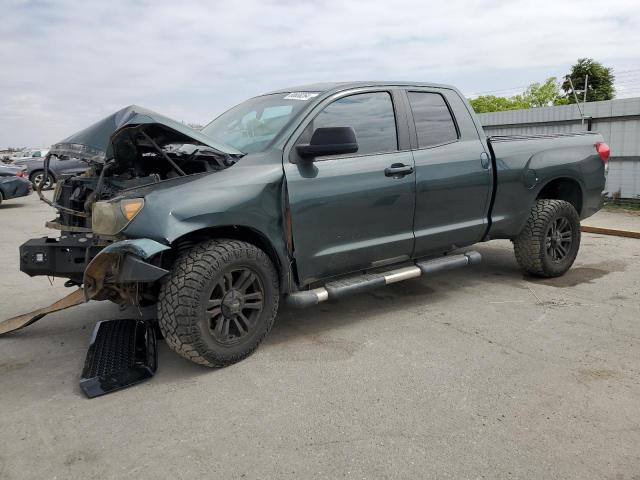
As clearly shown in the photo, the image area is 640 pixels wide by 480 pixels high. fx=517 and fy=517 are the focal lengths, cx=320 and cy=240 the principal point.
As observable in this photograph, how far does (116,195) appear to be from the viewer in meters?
3.36

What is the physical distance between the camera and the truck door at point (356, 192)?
142 inches

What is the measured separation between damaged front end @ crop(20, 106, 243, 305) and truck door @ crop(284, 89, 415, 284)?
22.7 inches

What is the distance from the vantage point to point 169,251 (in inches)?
132

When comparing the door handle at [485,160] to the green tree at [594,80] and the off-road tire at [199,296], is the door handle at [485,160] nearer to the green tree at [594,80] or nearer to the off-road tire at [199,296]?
the off-road tire at [199,296]

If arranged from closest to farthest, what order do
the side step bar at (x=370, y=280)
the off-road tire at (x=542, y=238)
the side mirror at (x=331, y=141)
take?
the side mirror at (x=331, y=141)
the side step bar at (x=370, y=280)
the off-road tire at (x=542, y=238)

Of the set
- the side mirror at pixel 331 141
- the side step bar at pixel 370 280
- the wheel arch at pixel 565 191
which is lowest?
the side step bar at pixel 370 280

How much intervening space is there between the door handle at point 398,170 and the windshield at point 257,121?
804mm

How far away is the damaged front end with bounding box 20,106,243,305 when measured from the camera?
10.2 feet

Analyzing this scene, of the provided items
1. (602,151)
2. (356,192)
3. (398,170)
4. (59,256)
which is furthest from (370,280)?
(602,151)

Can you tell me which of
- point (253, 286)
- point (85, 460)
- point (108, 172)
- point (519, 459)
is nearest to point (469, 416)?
point (519, 459)

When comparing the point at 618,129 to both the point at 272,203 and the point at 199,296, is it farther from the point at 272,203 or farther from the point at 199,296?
the point at 199,296

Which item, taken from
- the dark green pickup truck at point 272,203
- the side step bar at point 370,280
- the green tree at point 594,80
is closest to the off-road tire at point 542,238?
the dark green pickup truck at point 272,203

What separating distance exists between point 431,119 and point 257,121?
1.50 m

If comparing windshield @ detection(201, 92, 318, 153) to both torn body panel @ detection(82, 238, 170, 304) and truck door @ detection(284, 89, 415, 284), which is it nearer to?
truck door @ detection(284, 89, 415, 284)
